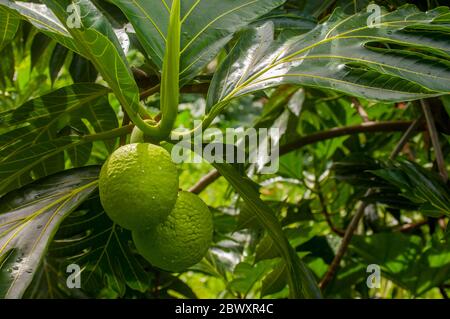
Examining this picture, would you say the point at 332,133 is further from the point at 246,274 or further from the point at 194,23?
the point at 194,23

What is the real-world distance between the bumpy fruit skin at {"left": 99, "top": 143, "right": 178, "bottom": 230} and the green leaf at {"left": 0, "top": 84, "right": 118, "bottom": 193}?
18 centimetres

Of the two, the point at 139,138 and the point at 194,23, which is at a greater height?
the point at 194,23

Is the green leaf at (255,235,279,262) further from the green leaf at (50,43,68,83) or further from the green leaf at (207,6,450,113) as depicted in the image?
the green leaf at (50,43,68,83)

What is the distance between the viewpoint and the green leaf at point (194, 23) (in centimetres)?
88

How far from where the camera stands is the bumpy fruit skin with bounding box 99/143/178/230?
771 mm

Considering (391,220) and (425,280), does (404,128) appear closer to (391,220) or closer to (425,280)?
(425,280)

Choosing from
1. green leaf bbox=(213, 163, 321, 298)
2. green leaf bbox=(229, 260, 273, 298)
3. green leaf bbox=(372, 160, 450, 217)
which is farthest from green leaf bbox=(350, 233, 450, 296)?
green leaf bbox=(213, 163, 321, 298)

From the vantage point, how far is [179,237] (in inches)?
33.6

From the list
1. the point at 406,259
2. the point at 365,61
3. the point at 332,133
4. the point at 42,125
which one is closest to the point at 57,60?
the point at 42,125

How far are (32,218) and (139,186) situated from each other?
20 cm

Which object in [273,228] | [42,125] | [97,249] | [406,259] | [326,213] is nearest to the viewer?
[273,228]

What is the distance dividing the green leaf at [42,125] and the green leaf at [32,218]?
0.05m

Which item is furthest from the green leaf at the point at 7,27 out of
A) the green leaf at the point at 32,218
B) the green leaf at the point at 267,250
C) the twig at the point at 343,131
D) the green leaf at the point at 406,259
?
the green leaf at the point at 406,259

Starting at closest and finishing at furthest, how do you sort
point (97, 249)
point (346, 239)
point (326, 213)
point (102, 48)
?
point (102, 48) < point (97, 249) < point (346, 239) < point (326, 213)
